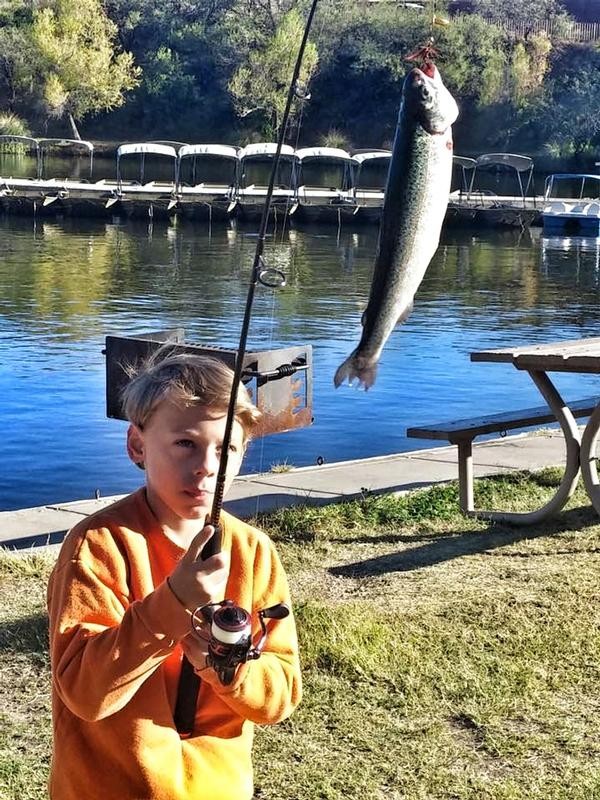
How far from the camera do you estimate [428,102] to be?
2344mm

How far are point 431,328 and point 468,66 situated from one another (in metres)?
5.71

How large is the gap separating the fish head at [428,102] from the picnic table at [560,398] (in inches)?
190

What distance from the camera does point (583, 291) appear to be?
3350 centimetres

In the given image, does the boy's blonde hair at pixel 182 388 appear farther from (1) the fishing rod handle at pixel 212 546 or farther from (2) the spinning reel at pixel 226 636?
(2) the spinning reel at pixel 226 636

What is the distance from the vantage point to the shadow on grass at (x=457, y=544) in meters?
7.02

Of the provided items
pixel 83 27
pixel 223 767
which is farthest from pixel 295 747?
pixel 83 27

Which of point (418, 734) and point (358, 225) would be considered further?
point (358, 225)

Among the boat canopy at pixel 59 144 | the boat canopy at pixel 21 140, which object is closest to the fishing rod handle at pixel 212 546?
the boat canopy at pixel 21 140

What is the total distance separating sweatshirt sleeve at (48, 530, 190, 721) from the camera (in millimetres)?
2422

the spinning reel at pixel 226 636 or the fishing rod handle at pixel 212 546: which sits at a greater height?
the fishing rod handle at pixel 212 546

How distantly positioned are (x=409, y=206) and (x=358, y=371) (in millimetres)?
399

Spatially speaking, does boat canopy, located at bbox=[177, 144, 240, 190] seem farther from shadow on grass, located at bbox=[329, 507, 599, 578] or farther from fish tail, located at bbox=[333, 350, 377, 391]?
fish tail, located at bbox=[333, 350, 377, 391]

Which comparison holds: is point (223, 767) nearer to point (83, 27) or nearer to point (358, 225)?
point (358, 225)

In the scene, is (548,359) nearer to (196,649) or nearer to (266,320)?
(196,649)
